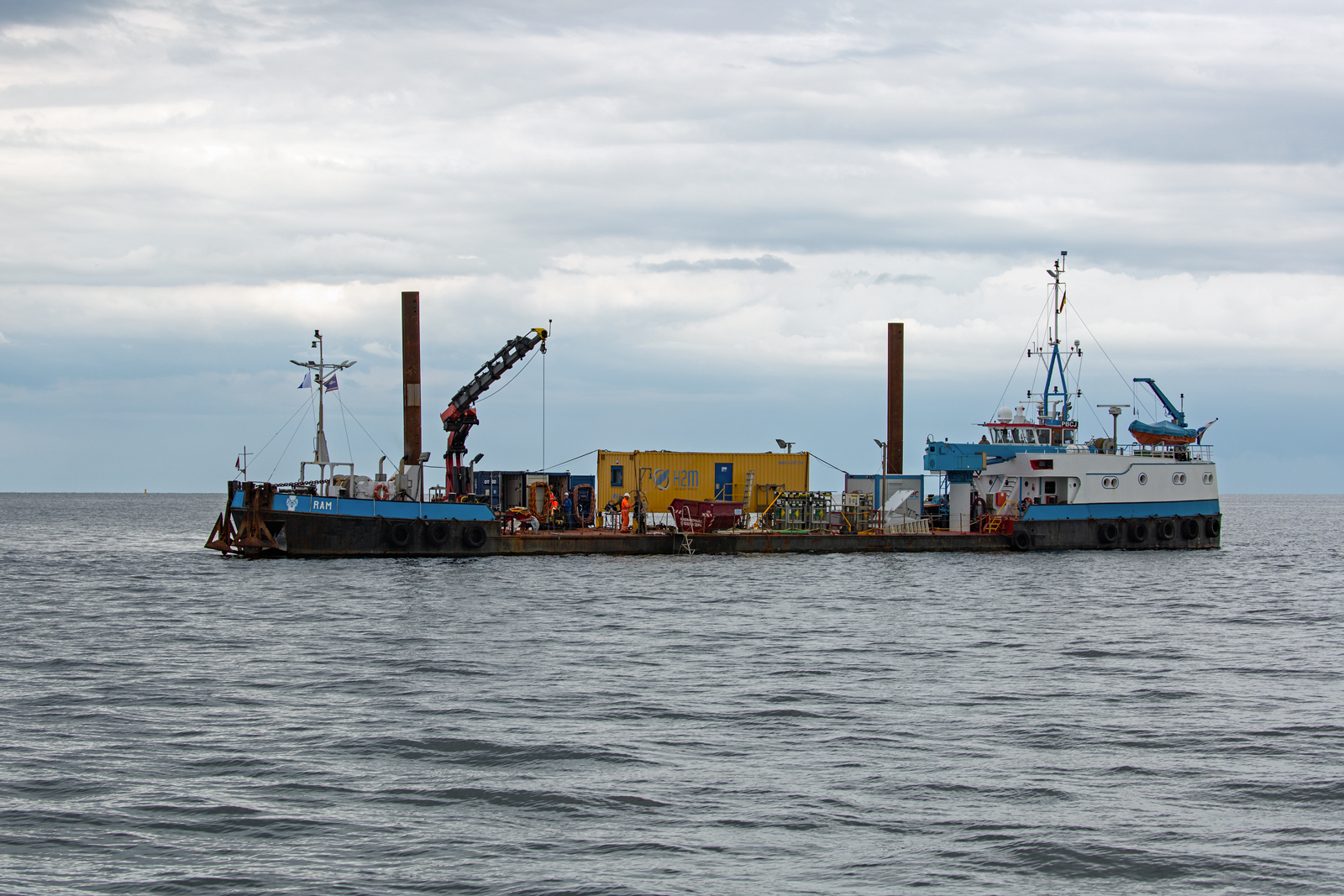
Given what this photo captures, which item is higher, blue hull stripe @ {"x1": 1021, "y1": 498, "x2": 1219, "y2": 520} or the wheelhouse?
the wheelhouse

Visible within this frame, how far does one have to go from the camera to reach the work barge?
44.1m

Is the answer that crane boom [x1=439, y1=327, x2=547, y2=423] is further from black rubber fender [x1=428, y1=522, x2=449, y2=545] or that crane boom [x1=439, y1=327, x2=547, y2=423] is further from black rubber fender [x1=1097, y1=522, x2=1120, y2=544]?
black rubber fender [x1=1097, y1=522, x2=1120, y2=544]

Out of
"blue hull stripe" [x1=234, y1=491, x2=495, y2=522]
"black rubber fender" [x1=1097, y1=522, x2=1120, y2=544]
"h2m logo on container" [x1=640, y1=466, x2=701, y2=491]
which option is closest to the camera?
"blue hull stripe" [x1=234, y1=491, x2=495, y2=522]

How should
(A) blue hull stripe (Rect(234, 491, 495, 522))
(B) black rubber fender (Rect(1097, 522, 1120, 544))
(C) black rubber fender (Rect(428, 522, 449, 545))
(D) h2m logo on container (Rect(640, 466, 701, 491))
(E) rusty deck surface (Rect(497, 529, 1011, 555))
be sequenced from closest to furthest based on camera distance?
(A) blue hull stripe (Rect(234, 491, 495, 522)) < (C) black rubber fender (Rect(428, 522, 449, 545)) < (E) rusty deck surface (Rect(497, 529, 1011, 555)) < (D) h2m logo on container (Rect(640, 466, 701, 491)) < (B) black rubber fender (Rect(1097, 522, 1120, 544))

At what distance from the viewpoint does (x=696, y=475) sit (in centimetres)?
→ 5197

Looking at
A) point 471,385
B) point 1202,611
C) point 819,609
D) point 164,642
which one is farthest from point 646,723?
point 471,385

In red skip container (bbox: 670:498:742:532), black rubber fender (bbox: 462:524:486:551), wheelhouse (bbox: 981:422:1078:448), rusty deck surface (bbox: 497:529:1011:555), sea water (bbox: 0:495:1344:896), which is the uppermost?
wheelhouse (bbox: 981:422:1078:448)

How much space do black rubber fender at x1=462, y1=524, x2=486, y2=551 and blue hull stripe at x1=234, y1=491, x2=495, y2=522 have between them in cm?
34

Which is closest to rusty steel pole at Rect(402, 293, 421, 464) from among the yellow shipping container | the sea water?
the yellow shipping container

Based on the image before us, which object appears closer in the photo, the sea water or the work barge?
the sea water

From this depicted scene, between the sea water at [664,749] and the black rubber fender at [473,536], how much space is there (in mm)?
11889

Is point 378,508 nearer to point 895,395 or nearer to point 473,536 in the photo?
point 473,536

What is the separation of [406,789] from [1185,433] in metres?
48.9

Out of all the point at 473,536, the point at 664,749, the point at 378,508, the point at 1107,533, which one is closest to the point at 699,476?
the point at 473,536
